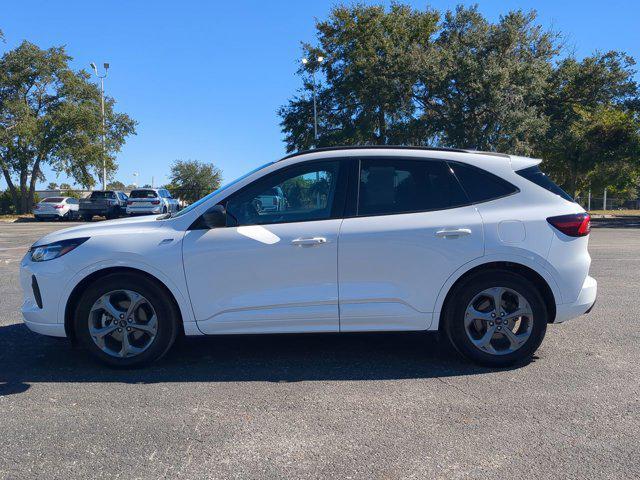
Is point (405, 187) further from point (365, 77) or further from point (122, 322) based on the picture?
point (365, 77)

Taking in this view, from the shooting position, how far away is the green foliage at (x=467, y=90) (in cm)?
2650

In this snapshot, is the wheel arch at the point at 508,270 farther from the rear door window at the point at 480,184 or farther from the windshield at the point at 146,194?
the windshield at the point at 146,194

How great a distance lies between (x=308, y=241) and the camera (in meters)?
4.40

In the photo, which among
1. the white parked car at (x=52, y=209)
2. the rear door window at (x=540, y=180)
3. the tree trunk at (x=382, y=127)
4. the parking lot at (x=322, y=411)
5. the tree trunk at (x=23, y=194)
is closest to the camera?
the parking lot at (x=322, y=411)

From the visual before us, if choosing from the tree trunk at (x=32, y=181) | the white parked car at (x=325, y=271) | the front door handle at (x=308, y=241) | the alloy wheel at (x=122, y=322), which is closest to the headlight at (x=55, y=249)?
the white parked car at (x=325, y=271)

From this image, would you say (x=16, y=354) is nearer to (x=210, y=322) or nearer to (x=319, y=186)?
(x=210, y=322)

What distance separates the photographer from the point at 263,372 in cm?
449

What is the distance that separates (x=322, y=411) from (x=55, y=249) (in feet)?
8.43

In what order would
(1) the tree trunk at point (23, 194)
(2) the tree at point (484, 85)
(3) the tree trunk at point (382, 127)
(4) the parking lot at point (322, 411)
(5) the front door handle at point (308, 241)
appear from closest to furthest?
(4) the parking lot at point (322, 411), (5) the front door handle at point (308, 241), (2) the tree at point (484, 85), (3) the tree trunk at point (382, 127), (1) the tree trunk at point (23, 194)

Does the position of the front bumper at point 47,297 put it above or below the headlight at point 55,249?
below

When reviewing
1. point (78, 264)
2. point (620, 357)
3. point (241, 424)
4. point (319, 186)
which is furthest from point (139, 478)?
point (620, 357)

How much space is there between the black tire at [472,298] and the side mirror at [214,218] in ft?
6.42

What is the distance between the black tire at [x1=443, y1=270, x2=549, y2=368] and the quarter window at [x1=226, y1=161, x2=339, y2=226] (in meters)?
1.26

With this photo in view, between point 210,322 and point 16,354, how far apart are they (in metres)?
1.96
